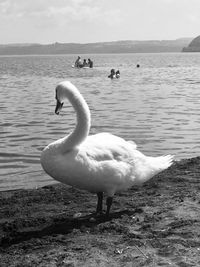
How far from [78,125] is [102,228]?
145 cm

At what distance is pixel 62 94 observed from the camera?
7.35m

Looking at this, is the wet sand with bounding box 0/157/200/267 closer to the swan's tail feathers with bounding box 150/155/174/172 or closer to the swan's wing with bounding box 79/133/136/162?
the swan's tail feathers with bounding box 150/155/174/172

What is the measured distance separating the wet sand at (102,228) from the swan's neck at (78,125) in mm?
1038

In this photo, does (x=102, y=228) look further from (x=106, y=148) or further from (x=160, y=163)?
(x=160, y=163)

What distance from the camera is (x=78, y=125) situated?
7.10m

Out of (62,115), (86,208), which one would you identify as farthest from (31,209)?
(62,115)

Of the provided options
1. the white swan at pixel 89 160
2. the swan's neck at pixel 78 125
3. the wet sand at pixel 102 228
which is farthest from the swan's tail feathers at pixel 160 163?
the swan's neck at pixel 78 125

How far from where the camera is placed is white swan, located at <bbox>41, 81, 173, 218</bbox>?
6.71m

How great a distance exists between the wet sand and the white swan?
457mm

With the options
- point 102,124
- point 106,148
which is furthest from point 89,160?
point 102,124

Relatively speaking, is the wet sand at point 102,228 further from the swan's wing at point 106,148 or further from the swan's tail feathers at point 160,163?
the swan's wing at point 106,148

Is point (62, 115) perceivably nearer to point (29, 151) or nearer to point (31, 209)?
point (29, 151)

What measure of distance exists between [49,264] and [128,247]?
2.95 feet

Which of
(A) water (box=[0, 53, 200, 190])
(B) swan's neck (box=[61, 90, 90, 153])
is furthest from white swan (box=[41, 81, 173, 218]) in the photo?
(A) water (box=[0, 53, 200, 190])
